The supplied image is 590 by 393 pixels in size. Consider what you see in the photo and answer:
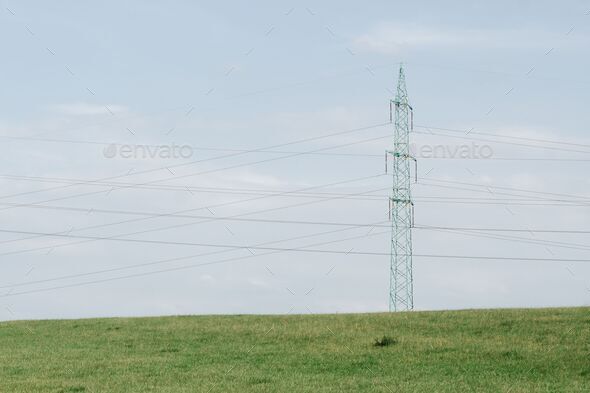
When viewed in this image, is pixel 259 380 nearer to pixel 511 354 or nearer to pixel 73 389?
pixel 73 389

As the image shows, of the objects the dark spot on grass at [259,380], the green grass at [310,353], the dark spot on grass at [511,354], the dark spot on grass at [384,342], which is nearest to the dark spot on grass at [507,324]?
the green grass at [310,353]

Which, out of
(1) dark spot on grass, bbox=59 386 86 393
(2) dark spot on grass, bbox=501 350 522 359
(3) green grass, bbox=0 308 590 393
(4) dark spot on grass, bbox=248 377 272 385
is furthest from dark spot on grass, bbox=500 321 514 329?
(1) dark spot on grass, bbox=59 386 86 393

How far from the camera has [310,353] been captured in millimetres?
34688

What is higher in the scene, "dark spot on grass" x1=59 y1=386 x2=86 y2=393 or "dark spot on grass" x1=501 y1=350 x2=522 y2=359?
"dark spot on grass" x1=501 y1=350 x2=522 y2=359

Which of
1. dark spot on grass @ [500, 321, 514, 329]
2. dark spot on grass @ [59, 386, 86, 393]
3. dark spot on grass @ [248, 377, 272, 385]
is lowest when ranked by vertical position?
dark spot on grass @ [59, 386, 86, 393]

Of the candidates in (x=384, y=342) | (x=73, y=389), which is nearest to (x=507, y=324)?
(x=384, y=342)

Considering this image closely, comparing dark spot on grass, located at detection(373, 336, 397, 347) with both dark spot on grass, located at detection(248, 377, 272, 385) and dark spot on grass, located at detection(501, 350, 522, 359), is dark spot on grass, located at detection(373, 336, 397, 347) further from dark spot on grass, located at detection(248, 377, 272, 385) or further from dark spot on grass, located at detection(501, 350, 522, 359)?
dark spot on grass, located at detection(248, 377, 272, 385)

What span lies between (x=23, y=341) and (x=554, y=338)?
2378 centimetres

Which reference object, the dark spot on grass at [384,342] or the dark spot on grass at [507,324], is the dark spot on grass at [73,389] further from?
the dark spot on grass at [507,324]

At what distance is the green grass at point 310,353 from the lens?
2850cm

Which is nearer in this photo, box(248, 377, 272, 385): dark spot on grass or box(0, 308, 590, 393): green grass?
box(248, 377, 272, 385): dark spot on grass

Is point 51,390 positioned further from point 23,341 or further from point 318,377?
point 23,341

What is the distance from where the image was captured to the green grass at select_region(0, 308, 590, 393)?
93.5 feet

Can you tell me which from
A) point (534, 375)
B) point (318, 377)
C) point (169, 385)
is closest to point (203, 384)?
point (169, 385)
